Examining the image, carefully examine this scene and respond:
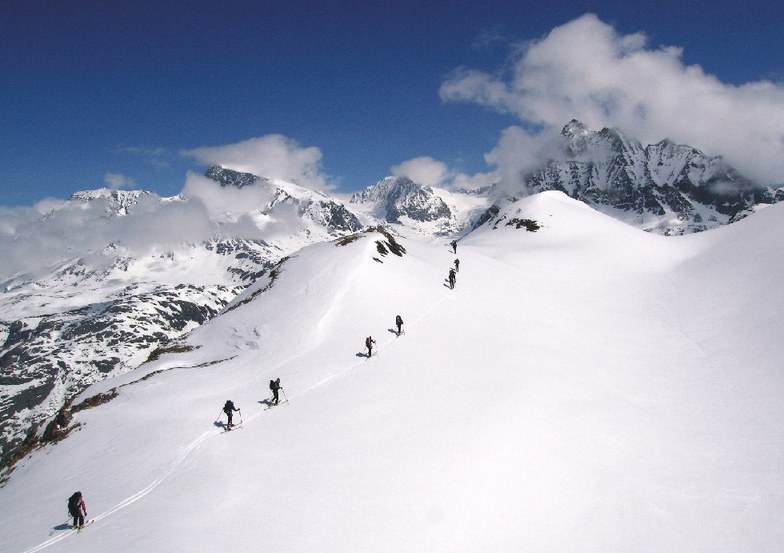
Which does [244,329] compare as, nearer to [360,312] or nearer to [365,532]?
[360,312]

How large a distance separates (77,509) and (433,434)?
45.3ft

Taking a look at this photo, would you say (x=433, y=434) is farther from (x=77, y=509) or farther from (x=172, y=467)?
(x=77, y=509)

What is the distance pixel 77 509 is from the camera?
16500mm

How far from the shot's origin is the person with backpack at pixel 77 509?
16.4m

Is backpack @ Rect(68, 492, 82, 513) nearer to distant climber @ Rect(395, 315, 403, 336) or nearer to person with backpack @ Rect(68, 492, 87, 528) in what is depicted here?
person with backpack @ Rect(68, 492, 87, 528)

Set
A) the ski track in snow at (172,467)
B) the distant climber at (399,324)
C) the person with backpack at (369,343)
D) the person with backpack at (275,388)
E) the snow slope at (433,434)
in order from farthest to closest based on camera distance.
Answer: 1. the distant climber at (399,324)
2. the person with backpack at (369,343)
3. the person with backpack at (275,388)
4. the ski track in snow at (172,467)
5. the snow slope at (433,434)

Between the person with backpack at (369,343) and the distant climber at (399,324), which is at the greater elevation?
the distant climber at (399,324)

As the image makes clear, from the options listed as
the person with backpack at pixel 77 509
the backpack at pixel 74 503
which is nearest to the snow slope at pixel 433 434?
the person with backpack at pixel 77 509

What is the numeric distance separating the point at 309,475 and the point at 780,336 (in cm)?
3346

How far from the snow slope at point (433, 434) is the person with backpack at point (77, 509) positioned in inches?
23.3

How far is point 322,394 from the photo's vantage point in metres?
25.8

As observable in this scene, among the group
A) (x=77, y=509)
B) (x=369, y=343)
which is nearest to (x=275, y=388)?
(x=369, y=343)

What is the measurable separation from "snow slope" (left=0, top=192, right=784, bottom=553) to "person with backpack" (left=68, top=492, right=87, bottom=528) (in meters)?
0.59

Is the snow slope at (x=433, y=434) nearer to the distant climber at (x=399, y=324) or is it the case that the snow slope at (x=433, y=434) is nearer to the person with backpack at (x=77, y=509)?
the person with backpack at (x=77, y=509)
